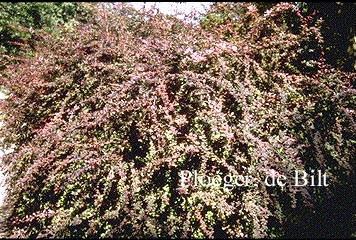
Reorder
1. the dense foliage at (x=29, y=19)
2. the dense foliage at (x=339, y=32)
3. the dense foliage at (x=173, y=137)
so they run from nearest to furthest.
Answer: the dense foliage at (x=173, y=137), the dense foliage at (x=339, y=32), the dense foliage at (x=29, y=19)

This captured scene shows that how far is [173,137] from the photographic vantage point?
115 inches

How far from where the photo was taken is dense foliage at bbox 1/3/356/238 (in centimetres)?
276

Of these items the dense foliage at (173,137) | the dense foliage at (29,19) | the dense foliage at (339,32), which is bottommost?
the dense foliage at (173,137)

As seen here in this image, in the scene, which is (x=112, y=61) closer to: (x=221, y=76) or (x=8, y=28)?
(x=221, y=76)

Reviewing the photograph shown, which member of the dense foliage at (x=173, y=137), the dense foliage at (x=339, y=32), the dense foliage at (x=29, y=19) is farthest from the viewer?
the dense foliage at (x=29, y=19)

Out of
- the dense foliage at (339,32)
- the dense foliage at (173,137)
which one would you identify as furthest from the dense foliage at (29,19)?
the dense foliage at (339,32)

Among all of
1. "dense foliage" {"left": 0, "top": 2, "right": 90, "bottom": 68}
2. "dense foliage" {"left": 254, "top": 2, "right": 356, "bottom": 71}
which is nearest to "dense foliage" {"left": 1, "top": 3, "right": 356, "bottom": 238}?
"dense foliage" {"left": 254, "top": 2, "right": 356, "bottom": 71}

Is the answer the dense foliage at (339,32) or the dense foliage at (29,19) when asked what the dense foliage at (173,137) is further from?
the dense foliage at (29,19)

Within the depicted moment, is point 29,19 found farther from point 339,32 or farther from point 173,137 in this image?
point 339,32

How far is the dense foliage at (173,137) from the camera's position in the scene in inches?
109

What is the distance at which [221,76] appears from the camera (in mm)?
3189

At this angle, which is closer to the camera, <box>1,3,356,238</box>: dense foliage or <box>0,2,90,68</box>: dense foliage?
<box>1,3,356,238</box>: dense foliage

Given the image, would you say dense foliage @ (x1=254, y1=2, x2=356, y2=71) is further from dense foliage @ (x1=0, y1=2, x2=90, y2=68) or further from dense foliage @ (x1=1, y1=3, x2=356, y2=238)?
dense foliage @ (x1=0, y1=2, x2=90, y2=68)

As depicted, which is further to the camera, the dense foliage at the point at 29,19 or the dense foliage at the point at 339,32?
the dense foliage at the point at 29,19
